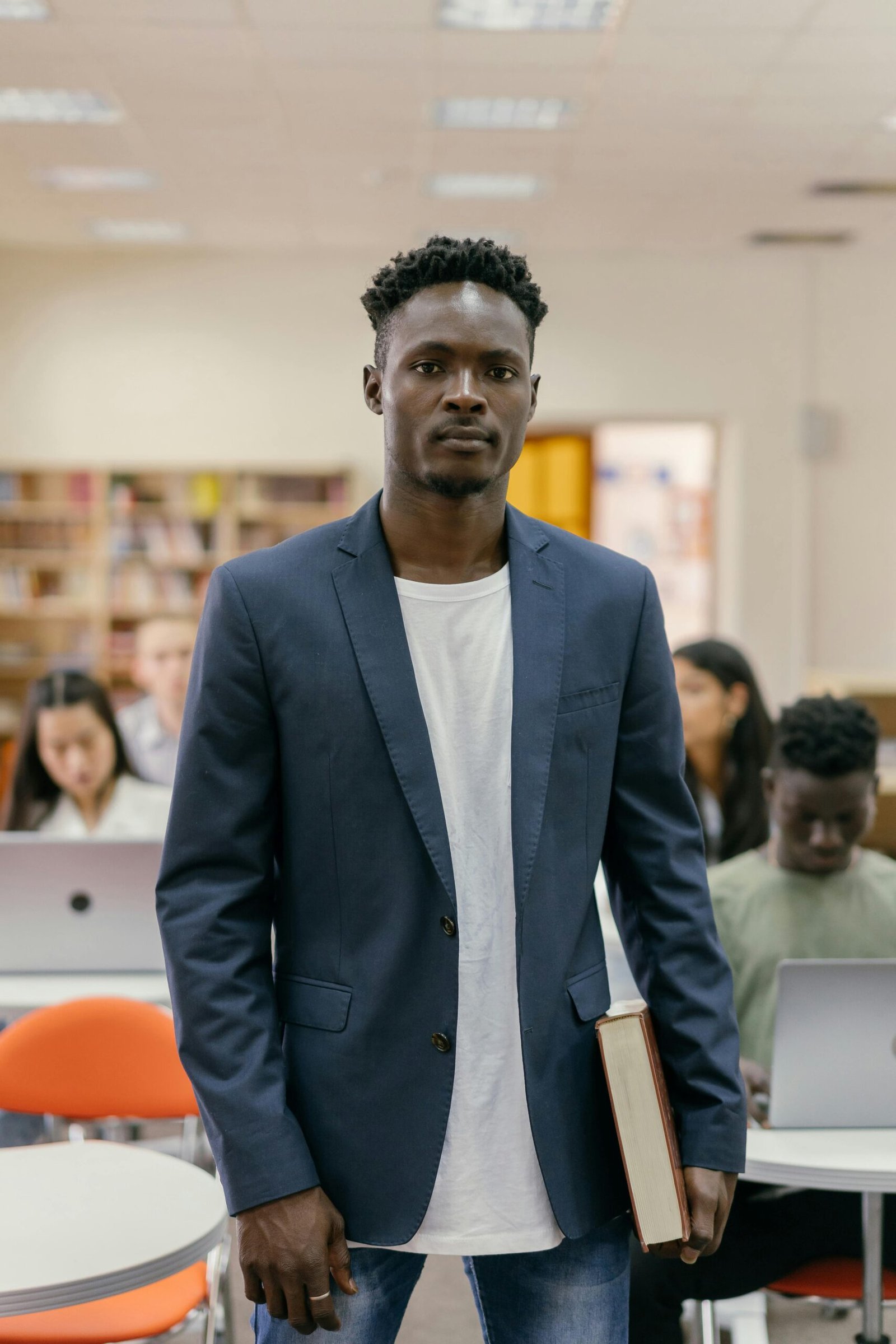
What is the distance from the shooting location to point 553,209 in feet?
21.8

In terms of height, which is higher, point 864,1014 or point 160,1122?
point 864,1014

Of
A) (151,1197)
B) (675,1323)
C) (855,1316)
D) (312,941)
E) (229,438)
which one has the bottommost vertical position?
(855,1316)

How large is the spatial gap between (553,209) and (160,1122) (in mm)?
5001

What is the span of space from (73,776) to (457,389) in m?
2.51

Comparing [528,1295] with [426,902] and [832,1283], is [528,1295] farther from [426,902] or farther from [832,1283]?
[832,1283]

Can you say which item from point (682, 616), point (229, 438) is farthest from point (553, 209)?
point (682, 616)

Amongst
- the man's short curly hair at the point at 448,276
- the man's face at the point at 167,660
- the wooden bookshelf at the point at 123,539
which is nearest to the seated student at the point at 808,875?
the man's short curly hair at the point at 448,276

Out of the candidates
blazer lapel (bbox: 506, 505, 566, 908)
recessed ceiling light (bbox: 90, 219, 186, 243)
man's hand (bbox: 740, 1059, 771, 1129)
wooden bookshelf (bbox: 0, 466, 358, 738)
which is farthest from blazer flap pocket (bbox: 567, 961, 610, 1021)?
recessed ceiling light (bbox: 90, 219, 186, 243)

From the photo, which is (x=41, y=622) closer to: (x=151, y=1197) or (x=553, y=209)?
(x=553, y=209)

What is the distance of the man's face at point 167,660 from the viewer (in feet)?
15.7

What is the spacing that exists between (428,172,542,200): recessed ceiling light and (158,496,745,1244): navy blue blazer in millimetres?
5347

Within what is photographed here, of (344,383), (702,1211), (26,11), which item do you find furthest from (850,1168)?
(344,383)

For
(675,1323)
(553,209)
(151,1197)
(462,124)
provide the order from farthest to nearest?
1. (553,209)
2. (462,124)
3. (675,1323)
4. (151,1197)

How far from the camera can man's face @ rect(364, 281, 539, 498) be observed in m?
1.15
